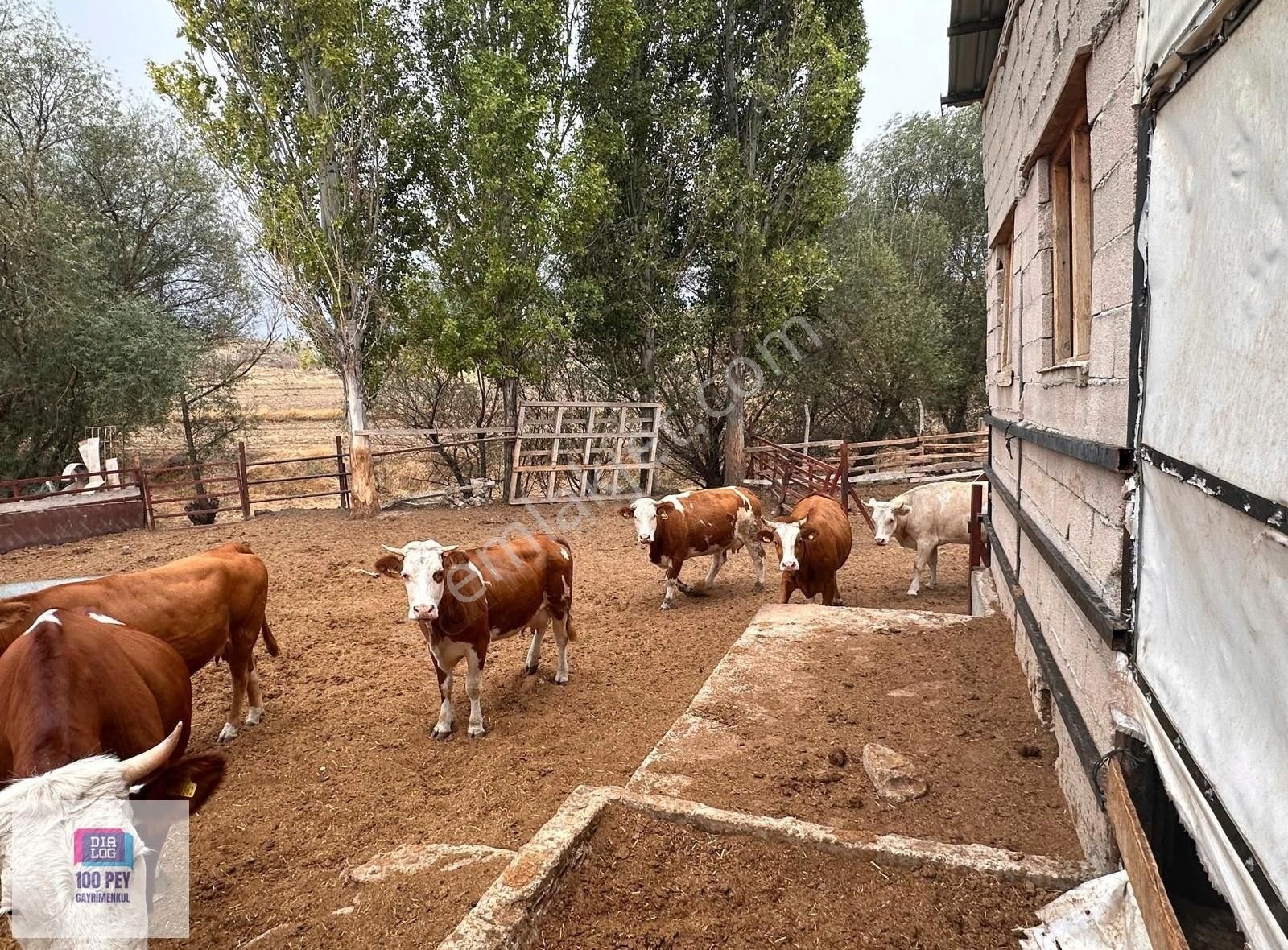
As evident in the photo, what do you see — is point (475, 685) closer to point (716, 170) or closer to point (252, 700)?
point (252, 700)

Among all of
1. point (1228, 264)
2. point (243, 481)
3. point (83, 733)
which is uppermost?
point (1228, 264)

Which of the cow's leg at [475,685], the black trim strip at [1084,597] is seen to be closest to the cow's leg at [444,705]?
the cow's leg at [475,685]

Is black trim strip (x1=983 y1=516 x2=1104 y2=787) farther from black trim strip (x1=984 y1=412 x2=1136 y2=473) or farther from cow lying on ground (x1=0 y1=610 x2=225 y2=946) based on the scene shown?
cow lying on ground (x1=0 y1=610 x2=225 y2=946)

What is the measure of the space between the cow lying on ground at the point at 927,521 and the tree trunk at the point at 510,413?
745 centimetres

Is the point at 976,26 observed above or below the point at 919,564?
above

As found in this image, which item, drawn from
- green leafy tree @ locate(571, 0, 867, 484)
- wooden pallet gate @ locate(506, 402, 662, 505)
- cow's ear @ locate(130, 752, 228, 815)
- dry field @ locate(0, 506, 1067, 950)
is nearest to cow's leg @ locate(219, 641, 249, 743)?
dry field @ locate(0, 506, 1067, 950)

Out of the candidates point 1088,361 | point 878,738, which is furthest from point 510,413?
point 1088,361

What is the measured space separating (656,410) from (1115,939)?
12.9 meters

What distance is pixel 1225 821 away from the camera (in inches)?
52.1

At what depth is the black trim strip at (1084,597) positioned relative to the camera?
6.70 feet

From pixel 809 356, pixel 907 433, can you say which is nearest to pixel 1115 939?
pixel 809 356

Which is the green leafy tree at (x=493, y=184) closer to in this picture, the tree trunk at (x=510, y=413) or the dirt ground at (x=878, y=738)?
the tree trunk at (x=510, y=413)

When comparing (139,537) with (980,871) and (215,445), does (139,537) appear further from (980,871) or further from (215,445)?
(980,871)

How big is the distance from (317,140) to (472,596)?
10.1 meters
